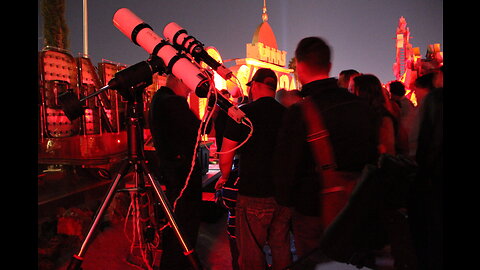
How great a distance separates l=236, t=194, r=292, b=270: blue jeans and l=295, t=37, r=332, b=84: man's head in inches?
39.0

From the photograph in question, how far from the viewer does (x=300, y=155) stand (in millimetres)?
1556

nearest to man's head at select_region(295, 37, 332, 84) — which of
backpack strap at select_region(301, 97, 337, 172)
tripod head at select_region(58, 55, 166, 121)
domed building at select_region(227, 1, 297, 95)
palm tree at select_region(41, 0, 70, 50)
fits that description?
backpack strap at select_region(301, 97, 337, 172)

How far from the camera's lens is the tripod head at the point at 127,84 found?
1863 millimetres

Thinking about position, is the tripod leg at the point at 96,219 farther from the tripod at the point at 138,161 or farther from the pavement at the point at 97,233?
the pavement at the point at 97,233

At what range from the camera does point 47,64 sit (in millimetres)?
5043

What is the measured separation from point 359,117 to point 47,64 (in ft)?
17.7

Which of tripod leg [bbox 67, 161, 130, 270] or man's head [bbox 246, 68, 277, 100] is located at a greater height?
man's head [bbox 246, 68, 277, 100]

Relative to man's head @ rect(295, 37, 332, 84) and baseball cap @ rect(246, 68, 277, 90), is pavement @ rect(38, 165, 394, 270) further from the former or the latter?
man's head @ rect(295, 37, 332, 84)

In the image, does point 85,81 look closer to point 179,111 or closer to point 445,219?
point 179,111

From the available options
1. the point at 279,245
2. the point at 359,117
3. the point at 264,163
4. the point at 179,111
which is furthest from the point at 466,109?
the point at 179,111

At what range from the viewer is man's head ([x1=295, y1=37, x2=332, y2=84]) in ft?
5.54

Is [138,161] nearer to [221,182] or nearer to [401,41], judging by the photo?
[221,182]

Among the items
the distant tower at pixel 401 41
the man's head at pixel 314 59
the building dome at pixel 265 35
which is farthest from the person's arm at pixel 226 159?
the distant tower at pixel 401 41

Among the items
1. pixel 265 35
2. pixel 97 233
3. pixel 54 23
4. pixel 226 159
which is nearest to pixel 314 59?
pixel 226 159
